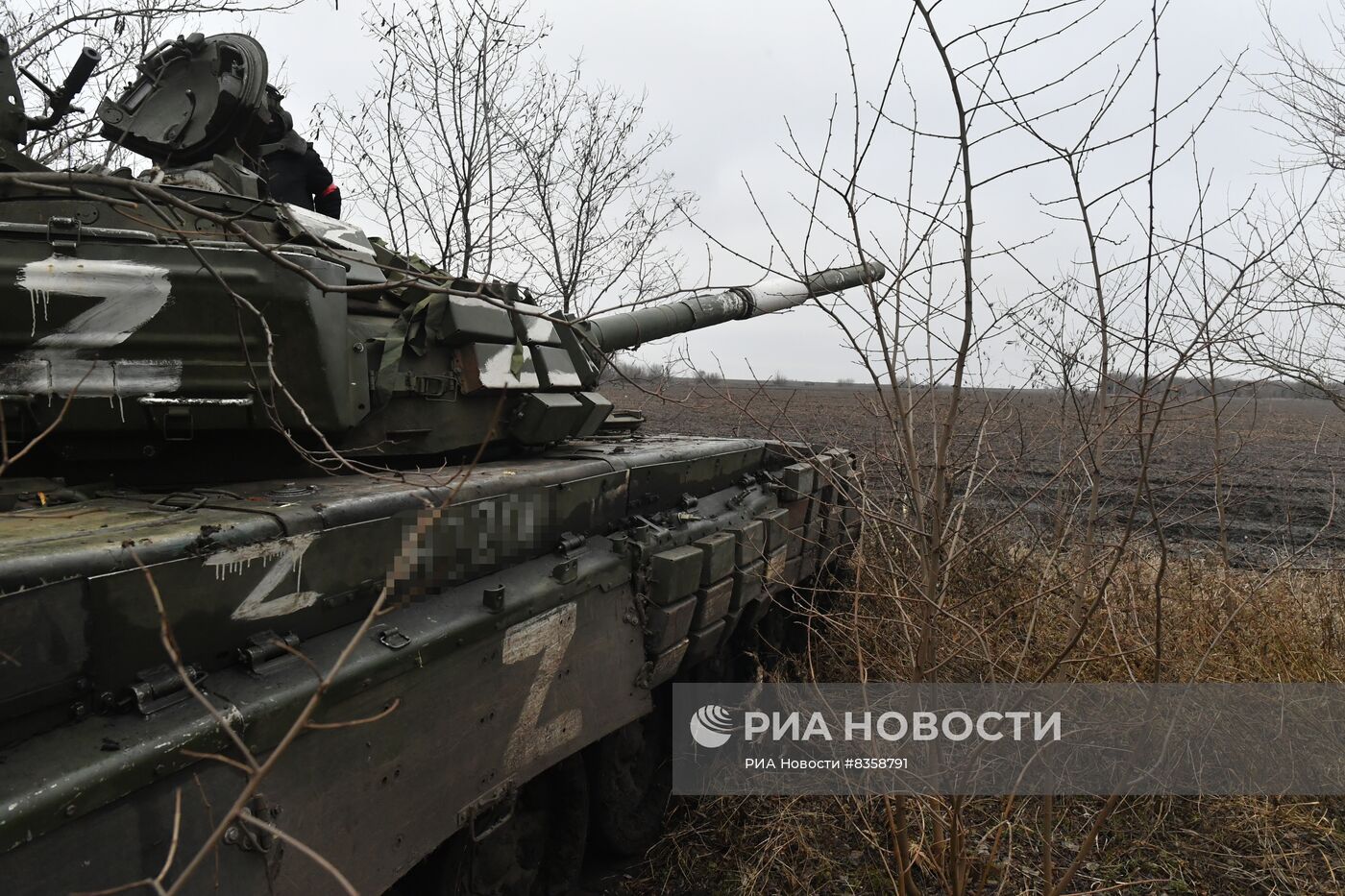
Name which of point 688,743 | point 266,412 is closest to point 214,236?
point 266,412

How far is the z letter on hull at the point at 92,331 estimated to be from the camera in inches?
114

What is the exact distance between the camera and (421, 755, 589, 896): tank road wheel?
11.6 feet

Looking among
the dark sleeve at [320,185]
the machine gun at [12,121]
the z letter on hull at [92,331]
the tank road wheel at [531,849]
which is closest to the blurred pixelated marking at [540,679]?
the tank road wheel at [531,849]

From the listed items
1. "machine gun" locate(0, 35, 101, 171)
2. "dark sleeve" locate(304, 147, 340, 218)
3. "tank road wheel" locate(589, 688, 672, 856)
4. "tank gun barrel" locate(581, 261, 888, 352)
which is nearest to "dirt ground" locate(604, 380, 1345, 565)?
"tank gun barrel" locate(581, 261, 888, 352)

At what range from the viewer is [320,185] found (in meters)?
5.46

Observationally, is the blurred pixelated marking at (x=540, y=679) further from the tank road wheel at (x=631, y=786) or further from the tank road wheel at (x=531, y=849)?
the tank road wheel at (x=631, y=786)

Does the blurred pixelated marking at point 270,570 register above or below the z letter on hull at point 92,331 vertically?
below

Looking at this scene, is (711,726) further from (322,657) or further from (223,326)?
(223,326)

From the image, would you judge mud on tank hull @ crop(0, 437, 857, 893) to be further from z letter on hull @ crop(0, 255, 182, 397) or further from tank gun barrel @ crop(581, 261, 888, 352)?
tank gun barrel @ crop(581, 261, 888, 352)

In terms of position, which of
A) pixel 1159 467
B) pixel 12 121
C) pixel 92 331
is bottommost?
pixel 1159 467

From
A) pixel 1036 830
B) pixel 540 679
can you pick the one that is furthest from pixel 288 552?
pixel 1036 830

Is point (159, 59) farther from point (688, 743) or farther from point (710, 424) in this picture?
→ point (710, 424)

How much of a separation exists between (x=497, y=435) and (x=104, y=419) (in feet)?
5.76

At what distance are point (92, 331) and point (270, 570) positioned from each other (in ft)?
3.56
